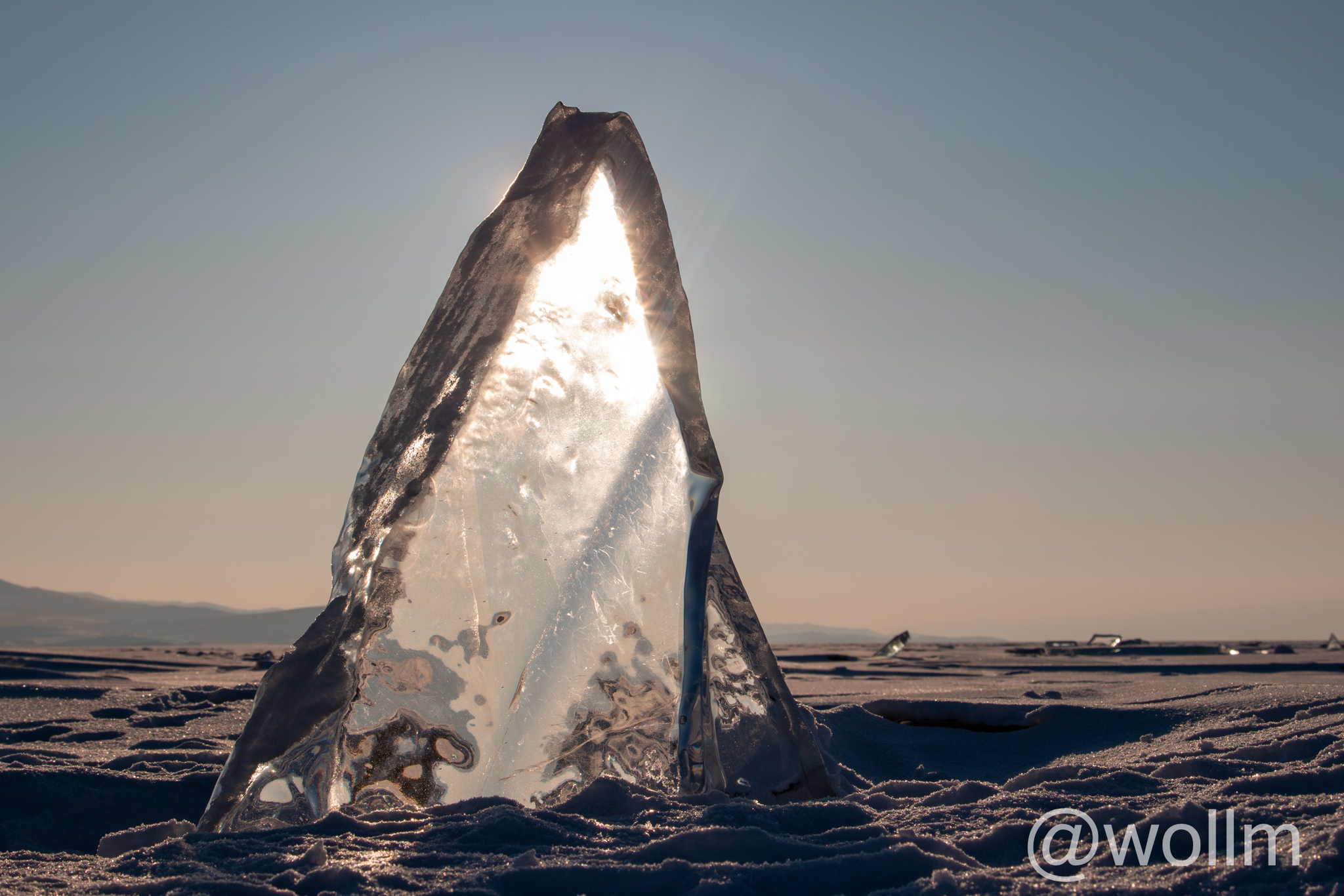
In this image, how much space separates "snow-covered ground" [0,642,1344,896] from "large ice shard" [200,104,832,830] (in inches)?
7.0

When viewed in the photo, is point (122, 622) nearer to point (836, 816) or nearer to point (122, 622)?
point (122, 622)

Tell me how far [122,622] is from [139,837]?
77993mm

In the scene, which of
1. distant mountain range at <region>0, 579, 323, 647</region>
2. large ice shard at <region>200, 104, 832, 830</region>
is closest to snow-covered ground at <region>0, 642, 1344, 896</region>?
large ice shard at <region>200, 104, 832, 830</region>

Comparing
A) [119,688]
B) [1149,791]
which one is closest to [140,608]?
[119,688]

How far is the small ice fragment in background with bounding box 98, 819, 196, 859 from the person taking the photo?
5.19ft

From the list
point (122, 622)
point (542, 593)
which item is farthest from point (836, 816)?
point (122, 622)

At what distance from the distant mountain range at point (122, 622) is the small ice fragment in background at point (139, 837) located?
54.9 meters

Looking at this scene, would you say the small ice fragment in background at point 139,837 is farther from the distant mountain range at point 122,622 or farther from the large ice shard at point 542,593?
the distant mountain range at point 122,622

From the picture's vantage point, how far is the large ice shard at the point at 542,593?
179 cm

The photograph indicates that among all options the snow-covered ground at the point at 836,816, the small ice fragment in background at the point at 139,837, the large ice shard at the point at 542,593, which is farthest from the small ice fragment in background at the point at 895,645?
the small ice fragment in background at the point at 139,837

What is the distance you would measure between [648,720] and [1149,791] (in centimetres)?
106

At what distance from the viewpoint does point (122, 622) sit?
66.1 metres

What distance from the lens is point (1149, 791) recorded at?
176 cm

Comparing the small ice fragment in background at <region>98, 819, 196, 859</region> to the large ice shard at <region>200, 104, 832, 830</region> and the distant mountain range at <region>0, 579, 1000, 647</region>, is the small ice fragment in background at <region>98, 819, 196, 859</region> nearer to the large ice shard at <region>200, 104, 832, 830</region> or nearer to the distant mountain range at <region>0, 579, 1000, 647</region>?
the large ice shard at <region>200, 104, 832, 830</region>
